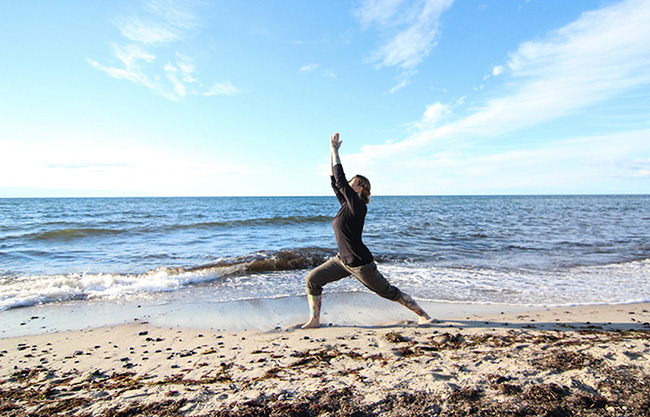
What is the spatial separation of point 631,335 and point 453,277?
4.32 meters

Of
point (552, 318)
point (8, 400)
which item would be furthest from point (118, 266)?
point (552, 318)

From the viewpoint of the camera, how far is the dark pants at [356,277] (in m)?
4.50

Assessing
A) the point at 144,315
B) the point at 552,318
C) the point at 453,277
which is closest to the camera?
the point at 552,318

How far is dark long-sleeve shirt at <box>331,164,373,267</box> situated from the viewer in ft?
13.9

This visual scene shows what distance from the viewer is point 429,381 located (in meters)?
2.98

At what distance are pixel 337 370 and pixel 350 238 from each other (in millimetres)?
1625

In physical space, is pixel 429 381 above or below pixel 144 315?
above

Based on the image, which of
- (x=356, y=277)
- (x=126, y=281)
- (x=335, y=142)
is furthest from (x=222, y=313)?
(x=126, y=281)

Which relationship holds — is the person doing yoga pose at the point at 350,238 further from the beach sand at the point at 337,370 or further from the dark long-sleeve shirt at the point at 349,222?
the beach sand at the point at 337,370

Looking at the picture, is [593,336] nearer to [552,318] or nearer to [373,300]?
[552,318]

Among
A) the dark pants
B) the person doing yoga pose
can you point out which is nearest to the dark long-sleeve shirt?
the person doing yoga pose

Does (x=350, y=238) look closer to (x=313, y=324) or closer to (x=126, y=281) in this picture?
(x=313, y=324)

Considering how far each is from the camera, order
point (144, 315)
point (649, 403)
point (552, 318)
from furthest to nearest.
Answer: point (144, 315)
point (552, 318)
point (649, 403)

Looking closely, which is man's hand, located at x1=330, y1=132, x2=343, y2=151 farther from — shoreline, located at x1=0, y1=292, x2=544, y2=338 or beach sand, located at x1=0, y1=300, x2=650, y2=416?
shoreline, located at x1=0, y1=292, x2=544, y2=338
